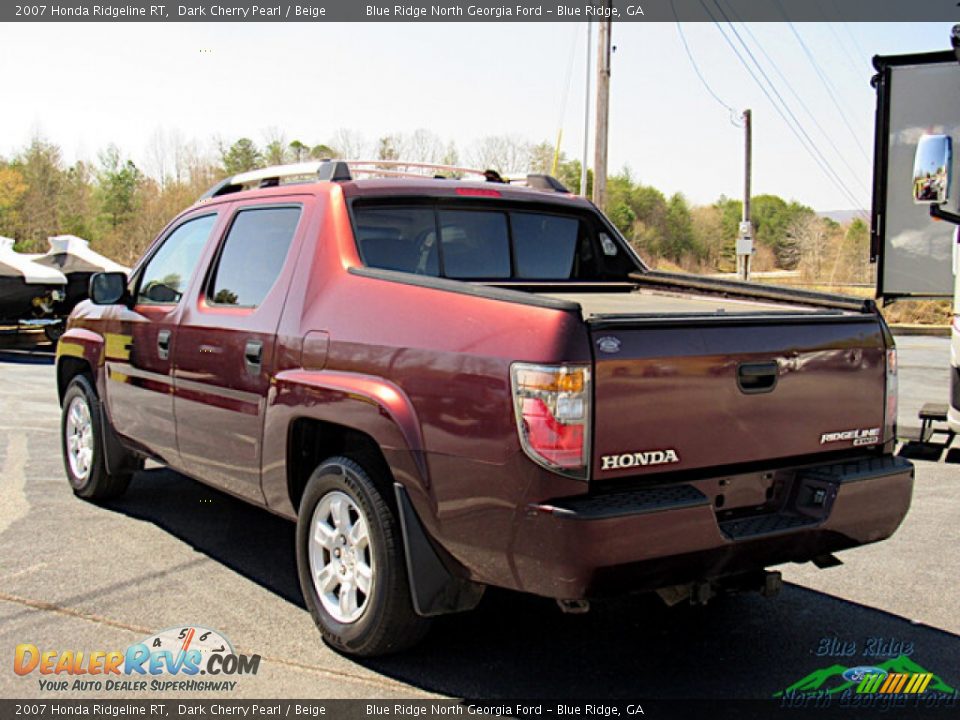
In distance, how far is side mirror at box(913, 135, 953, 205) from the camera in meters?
6.81

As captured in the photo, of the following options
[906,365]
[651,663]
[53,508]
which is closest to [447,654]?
[651,663]

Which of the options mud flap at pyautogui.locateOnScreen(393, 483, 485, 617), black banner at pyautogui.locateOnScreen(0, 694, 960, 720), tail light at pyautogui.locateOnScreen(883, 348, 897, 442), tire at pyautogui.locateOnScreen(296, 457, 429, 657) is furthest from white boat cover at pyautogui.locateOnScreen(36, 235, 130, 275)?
tail light at pyautogui.locateOnScreen(883, 348, 897, 442)

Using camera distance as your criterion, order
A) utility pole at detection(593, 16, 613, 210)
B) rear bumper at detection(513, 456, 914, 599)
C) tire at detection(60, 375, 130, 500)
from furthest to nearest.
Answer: utility pole at detection(593, 16, 613, 210)
tire at detection(60, 375, 130, 500)
rear bumper at detection(513, 456, 914, 599)

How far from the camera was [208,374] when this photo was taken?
484 cm

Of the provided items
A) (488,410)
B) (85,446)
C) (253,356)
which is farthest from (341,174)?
(85,446)

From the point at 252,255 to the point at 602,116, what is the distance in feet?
50.7

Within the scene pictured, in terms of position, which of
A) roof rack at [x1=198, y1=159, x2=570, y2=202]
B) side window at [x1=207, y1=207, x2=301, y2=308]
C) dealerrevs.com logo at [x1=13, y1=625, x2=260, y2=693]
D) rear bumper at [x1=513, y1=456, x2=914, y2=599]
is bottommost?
dealerrevs.com logo at [x1=13, y1=625, x2=260, y2=693]

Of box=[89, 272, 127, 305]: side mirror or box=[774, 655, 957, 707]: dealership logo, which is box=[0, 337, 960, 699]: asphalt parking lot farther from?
box=[89, 272, 127, 305]: side mirror

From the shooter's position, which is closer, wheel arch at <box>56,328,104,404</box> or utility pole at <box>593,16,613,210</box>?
wheel arch at <box>56,328,104,404</box>

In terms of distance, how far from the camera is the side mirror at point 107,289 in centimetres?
592

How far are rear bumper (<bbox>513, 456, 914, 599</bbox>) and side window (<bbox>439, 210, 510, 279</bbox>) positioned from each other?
1958mm

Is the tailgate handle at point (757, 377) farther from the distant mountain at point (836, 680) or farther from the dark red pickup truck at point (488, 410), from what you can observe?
the distant mountain at point (836, 680)

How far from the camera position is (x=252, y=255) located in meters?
4.89

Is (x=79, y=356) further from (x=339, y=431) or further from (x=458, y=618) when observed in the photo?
(x=458, y=618)
